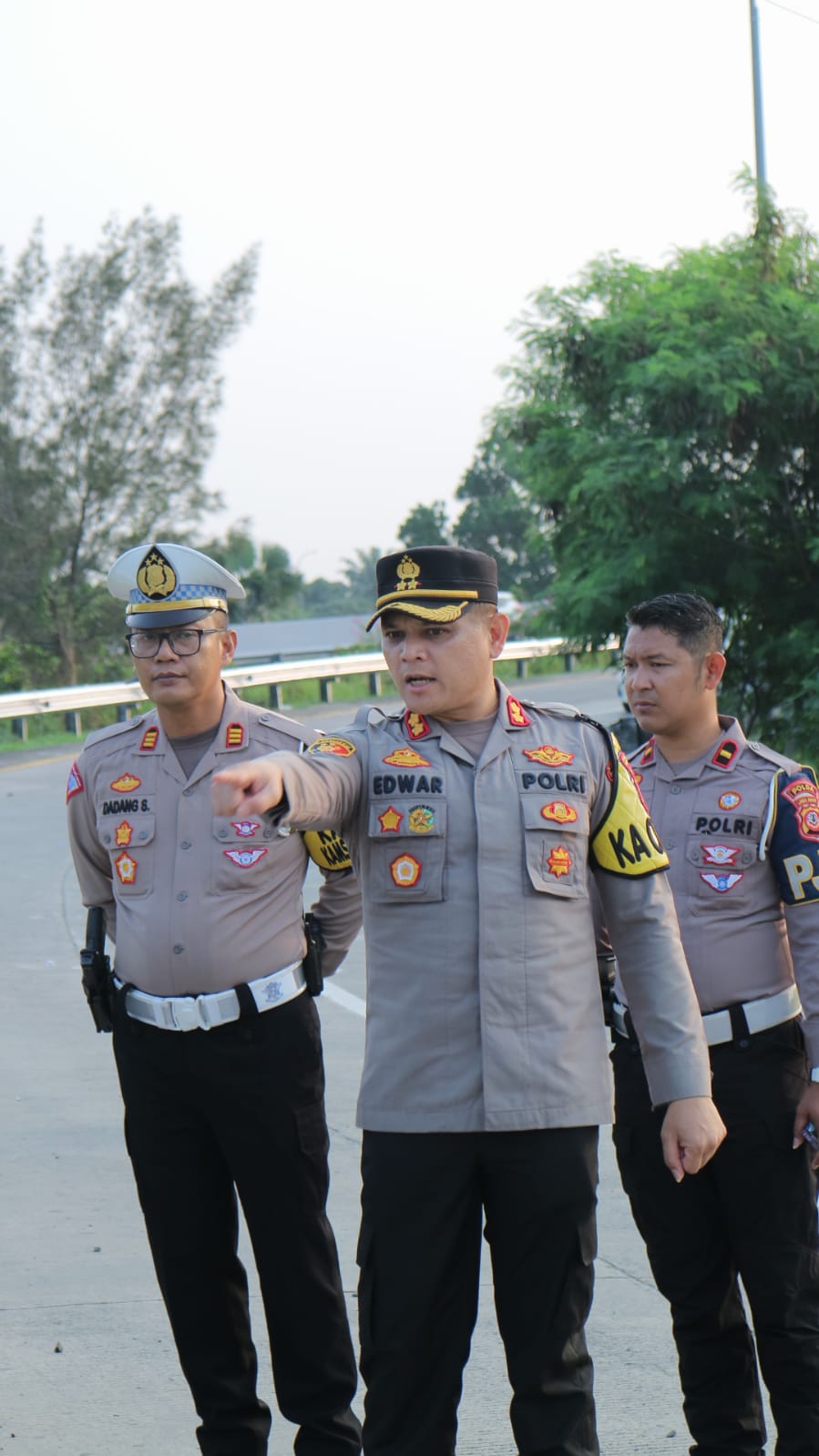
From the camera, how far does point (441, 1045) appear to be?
297cm

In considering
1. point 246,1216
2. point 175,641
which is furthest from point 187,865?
point 246,1216

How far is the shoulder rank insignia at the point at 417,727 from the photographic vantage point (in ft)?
10.1

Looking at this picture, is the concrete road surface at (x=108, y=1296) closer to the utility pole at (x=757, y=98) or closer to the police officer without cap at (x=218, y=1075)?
the police officer without cap at (x=218, y=1075)

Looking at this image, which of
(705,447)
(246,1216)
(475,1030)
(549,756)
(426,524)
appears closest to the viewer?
(475,1030)

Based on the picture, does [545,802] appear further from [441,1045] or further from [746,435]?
[746,435]

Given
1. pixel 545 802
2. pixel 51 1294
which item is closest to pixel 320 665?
pixel 51 1294

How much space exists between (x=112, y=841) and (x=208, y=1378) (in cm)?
123


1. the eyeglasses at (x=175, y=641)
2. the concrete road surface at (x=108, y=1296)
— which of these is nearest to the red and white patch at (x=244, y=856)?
the eyeglasses at (x=175, y=641)

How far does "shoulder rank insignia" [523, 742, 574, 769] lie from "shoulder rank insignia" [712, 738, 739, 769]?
2.33ft

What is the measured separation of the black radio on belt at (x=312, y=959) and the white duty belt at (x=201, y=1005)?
0.36ft

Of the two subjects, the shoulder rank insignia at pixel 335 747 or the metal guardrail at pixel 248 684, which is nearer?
the shoulder rank insignia at pixel 335 747

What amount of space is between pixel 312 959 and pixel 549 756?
1029 mm

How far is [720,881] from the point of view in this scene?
360 centimetres

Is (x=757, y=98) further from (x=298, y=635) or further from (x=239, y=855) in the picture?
(x=298, y=635)
